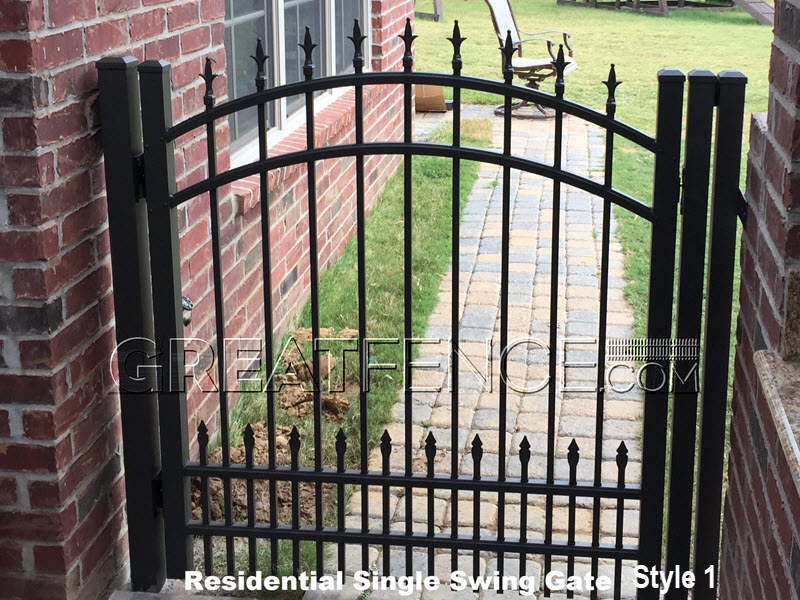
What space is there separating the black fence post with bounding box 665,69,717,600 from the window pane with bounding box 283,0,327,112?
330 cm

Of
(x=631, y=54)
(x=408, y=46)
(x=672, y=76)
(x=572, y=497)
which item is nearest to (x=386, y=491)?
(x=572, y=497)

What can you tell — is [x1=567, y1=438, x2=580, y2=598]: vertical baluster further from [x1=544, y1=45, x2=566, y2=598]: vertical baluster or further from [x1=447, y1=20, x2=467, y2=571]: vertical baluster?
[x1=447, y1=20, x2=467, y2=571]: vertical baluster

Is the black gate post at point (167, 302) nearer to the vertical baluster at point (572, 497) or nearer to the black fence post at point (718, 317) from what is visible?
the vertical baluster at point (572, 497)

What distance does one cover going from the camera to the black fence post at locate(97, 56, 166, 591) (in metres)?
2.68

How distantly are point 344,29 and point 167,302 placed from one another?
4.67 metres

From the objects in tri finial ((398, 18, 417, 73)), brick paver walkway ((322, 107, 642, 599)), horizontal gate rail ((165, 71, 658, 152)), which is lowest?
brick paver walkway ((322, 107, 642, 599))

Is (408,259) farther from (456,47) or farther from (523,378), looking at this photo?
(523,378)

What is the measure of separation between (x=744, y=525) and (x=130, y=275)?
5.73 ft

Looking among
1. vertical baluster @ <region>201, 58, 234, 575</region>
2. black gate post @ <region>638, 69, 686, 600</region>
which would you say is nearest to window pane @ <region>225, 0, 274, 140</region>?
vertical baluster @ <region>201, 58, 234, 575</region>

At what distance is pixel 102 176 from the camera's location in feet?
9.16

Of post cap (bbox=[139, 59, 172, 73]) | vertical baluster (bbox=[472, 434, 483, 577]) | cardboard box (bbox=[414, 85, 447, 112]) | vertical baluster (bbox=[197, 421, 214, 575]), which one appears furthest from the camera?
cardboard box (bbox=[414, 85, 447, 112])

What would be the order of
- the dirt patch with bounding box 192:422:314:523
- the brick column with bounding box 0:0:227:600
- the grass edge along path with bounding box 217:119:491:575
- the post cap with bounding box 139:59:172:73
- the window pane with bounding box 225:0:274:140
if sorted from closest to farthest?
1. the brick column with bounding box 0:0:227:600
2. the post cap with bounding box 139:59:172:73
3. the dirt patch with bounding box 192:422:314:523
4. the grass edge along path with bounding box 217:119:491:575
5. the window pane with bounding box 225:0:274:140

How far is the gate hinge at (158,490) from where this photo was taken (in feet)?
9.63
